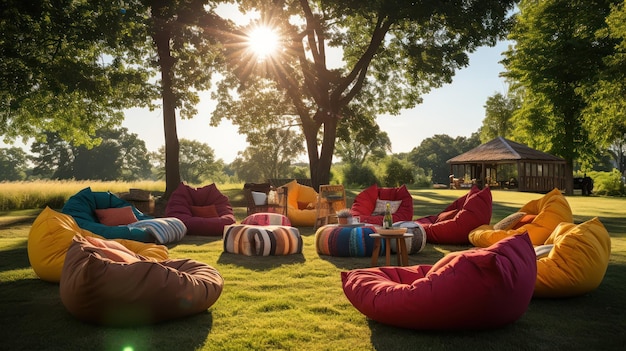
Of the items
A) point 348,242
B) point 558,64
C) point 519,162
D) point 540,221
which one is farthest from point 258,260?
point 519,162

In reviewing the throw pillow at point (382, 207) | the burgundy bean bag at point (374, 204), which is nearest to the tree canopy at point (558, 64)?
the burgundy bean bag at point (374, 204)

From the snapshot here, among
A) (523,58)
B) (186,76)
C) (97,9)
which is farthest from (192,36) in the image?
(523,58)

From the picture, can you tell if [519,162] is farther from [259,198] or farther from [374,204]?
[374,204]

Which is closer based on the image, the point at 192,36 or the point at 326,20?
the point at 192,36

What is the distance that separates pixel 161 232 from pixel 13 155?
73032 millimetres

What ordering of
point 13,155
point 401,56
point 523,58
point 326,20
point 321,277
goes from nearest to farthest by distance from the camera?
point 321,277
point 326,20
point 401,56
point 523,58
point 13,155

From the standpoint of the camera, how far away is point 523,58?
2309 cm

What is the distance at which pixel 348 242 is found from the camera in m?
6.22

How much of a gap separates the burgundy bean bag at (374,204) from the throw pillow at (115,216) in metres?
3.81

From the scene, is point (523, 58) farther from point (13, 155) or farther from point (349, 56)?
point (13, 155)

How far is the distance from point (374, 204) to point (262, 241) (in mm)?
3216

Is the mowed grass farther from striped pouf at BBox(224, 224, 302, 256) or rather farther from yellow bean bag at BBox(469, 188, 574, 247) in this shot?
striped pouf at BBox(224, 224, 302, 256)

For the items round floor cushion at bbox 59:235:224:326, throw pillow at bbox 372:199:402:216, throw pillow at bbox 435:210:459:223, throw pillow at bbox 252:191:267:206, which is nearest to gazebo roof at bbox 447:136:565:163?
throw pillow at bbox 252:191:267:206

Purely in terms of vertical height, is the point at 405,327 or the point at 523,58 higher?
the point at 523,58
